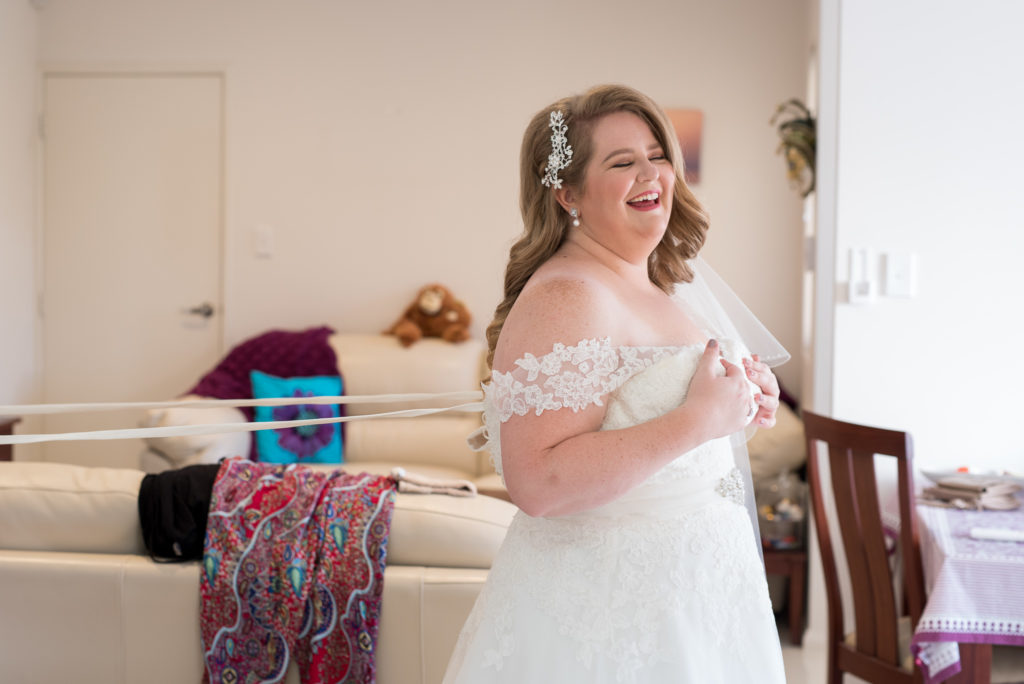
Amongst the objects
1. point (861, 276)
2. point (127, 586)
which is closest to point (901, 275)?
point (861, 276)

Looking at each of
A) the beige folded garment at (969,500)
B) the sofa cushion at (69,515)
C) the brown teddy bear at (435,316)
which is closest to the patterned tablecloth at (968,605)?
the beige folded garment at (969,500)

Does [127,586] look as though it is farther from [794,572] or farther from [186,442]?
[794,572]

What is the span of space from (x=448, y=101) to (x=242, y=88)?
3.43 feet

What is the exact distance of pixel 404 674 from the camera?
6.11 ft

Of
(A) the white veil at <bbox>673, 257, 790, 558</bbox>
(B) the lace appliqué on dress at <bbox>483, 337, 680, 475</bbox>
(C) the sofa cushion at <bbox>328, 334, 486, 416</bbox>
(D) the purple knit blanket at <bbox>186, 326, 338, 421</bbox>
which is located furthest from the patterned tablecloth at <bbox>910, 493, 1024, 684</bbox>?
(D) the purple knit blanket at <bbox>186, 326, 338, 421</bbox>

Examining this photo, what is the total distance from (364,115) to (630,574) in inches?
156

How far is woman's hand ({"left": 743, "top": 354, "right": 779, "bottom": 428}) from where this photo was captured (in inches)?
→ 55.1

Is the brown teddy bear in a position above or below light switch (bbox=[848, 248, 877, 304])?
below

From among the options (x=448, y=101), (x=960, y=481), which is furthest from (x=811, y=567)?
(x=448, y=101)

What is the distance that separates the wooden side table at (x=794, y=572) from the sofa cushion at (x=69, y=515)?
2461 mm

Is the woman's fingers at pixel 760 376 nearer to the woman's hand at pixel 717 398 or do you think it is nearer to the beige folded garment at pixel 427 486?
the woman's hand at pixel 717 398

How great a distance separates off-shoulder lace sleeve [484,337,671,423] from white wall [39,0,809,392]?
141 inches

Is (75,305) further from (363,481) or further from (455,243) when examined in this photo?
(363,481)

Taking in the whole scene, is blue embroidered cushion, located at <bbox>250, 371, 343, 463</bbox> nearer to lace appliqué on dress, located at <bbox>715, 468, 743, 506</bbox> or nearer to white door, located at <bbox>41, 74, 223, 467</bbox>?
white door, located at <bbox>41, 74, 223, 467</bbox>
